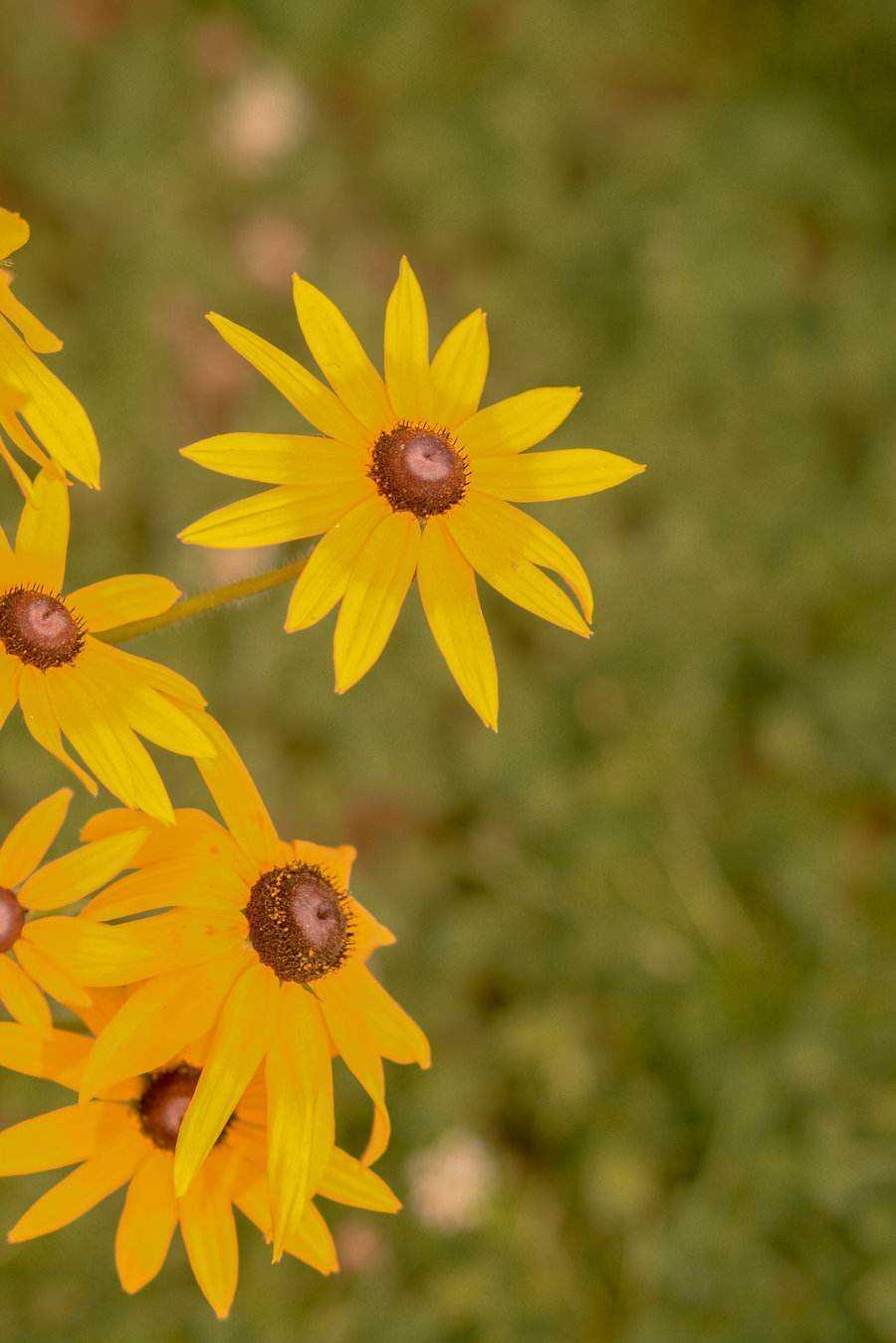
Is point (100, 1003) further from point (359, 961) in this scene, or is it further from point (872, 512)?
point (872, 512)

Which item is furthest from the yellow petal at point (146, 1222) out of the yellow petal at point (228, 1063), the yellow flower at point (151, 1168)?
the yellow petal at point (228, 1063)

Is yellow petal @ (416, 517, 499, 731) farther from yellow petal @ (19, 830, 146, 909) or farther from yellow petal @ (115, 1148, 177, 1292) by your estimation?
yellow petal @ (115, 1148, 177, 1292)

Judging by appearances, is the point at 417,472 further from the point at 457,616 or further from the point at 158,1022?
the point at 158,1022

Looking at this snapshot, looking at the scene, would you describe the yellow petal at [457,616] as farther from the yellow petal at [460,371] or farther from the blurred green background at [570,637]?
the blurred green background at [570,637]

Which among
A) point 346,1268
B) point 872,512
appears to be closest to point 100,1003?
point 346,1268

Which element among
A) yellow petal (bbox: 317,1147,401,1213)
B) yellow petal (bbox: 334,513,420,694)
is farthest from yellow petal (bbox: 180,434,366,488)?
yellow petal (bbox: 317,1147,401,1213)

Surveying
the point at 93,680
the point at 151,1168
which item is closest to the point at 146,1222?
the point at 151,1168
